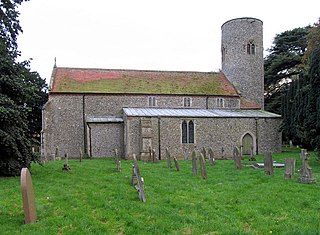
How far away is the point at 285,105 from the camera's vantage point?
19.6 meters

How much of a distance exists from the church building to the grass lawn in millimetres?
10808

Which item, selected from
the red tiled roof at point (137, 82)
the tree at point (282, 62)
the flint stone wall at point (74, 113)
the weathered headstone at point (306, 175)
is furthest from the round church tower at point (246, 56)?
the weathered headstone at point (306, 175)

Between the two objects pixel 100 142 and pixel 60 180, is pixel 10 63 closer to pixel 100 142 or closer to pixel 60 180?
pixel 60 180

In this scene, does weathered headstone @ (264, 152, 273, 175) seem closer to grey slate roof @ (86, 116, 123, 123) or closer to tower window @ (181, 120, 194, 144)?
tower window @ (181, 120, 194, 144)

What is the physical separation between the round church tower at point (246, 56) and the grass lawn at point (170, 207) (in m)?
20.4

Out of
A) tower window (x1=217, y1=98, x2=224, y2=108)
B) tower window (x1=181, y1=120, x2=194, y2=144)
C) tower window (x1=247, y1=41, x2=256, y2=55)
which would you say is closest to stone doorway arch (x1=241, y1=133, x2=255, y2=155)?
tower window (x1=181, y1=120, x2=194, y2=144)

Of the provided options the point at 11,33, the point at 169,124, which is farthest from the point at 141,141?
the point at 11,33

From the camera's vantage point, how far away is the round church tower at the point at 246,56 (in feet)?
97.9

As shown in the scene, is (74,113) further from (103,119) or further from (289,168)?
(289,168)

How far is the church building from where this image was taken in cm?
2247

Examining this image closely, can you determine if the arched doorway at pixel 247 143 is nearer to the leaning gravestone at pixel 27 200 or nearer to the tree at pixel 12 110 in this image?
the tree at pixel 12 110

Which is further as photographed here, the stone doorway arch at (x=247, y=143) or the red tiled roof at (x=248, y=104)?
the red tiled roof at (x=248, y=104)

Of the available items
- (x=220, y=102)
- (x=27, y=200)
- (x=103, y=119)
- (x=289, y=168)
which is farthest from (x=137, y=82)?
(x=27, y=200)

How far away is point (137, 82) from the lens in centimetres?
2695
